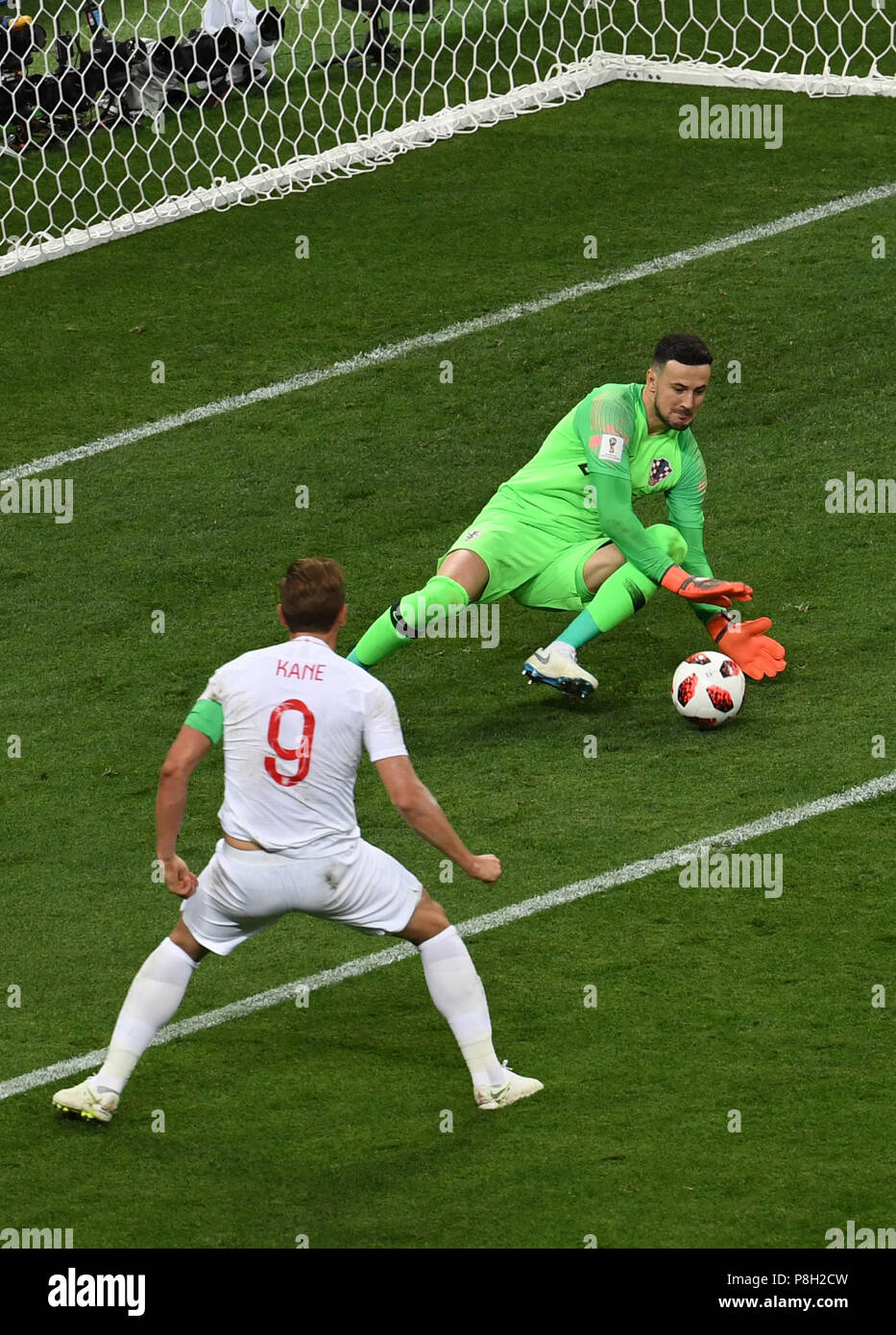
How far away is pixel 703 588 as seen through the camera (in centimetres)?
845

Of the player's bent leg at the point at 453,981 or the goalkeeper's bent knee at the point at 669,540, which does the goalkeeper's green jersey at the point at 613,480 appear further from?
the player's bent leg at the point at 453,981

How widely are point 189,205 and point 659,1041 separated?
8.81m

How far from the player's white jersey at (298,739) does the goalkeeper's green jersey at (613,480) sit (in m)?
2.93

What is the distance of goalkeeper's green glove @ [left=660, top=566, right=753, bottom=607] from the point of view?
8.38 m

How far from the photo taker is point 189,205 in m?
14.0

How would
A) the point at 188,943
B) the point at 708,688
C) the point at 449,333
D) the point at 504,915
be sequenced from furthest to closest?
the point at 449,333 → the point at 708,688 → the point at 504,915 → the point at 188,943

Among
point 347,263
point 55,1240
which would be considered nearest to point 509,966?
point 55,1240

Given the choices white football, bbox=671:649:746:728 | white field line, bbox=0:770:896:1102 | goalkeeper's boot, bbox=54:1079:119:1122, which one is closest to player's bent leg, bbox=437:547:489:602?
white football, bbox=671:649:746:728

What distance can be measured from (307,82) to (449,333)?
3613 mm

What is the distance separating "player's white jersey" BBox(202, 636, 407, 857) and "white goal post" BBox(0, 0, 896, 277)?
27.1 feet

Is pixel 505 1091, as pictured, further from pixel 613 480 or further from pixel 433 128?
pixel 433 128

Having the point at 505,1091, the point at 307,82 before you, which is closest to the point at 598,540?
the point at 505,1091

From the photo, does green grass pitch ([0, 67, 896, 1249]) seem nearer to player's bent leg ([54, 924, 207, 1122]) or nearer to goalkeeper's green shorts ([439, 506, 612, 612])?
player's bent leg ([54, 924, 207, 1122])

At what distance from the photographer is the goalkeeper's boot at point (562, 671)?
28.8ft
